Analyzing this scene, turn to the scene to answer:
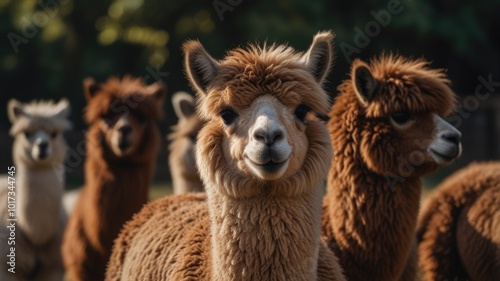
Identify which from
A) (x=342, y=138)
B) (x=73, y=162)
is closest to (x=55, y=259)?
(x=342, y=138)

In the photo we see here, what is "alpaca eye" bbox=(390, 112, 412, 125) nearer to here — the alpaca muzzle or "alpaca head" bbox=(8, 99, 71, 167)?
the alpaca muzzle

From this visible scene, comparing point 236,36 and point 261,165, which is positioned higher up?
point 236,36

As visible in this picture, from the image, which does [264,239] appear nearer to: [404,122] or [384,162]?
[384,162]

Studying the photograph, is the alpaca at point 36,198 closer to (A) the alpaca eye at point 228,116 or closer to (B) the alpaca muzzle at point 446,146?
(A) the alpaca eye at point 228,116

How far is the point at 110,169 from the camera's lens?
22.3 feet

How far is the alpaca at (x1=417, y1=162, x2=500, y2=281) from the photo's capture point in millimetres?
5176

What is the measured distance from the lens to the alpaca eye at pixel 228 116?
3.84m

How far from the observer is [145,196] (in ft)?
22.6

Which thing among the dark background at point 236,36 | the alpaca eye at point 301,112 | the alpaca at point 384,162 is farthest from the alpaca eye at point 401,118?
the dark background at point 236,36

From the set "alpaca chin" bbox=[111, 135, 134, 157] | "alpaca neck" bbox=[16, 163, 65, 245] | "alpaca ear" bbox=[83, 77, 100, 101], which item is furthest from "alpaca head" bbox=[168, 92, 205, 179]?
"alpaca neck" bbox=[16, 163, 65, 245]

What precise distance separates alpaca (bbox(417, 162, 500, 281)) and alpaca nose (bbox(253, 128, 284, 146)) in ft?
7.58

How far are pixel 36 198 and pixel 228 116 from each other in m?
4.01

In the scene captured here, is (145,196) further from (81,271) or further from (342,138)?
(342,138)

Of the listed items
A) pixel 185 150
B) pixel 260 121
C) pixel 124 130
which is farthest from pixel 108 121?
pixel 260 121
